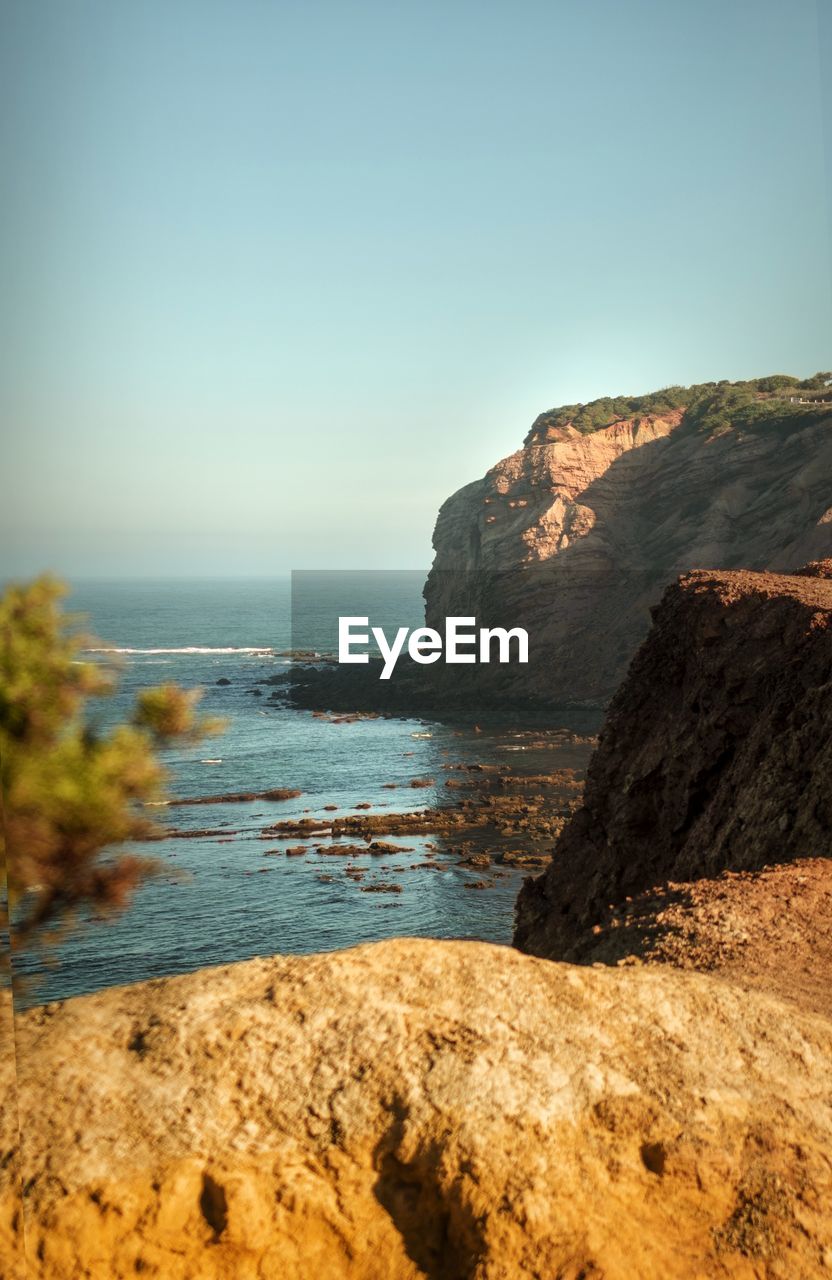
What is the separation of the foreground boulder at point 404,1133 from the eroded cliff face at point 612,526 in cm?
4870

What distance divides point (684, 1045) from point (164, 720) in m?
2.84

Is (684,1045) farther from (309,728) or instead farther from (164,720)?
(309,728)

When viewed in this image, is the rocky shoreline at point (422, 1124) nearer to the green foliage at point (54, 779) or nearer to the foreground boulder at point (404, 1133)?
the foreground boulder at point (404, 1133)

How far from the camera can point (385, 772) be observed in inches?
1672

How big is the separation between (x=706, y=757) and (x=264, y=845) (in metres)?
20.3

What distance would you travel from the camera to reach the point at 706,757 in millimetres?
12734

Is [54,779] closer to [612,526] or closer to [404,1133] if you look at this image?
[404,1133]

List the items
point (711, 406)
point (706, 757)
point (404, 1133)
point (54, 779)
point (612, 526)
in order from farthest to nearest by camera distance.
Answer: point (711, 406) < point (612, 526) < point (706, 757) < point (404, 1133) < point (54, 779)

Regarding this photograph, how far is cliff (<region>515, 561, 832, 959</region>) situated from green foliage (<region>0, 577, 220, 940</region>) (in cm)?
833

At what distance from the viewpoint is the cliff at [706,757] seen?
10508mm

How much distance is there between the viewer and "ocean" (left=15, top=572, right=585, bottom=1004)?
7.61 feet

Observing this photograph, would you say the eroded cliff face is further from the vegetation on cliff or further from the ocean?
the ocean

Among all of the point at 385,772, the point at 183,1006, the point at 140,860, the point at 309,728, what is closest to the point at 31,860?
the point at 140,860

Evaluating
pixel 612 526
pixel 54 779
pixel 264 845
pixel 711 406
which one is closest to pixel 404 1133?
pixel 54 779
